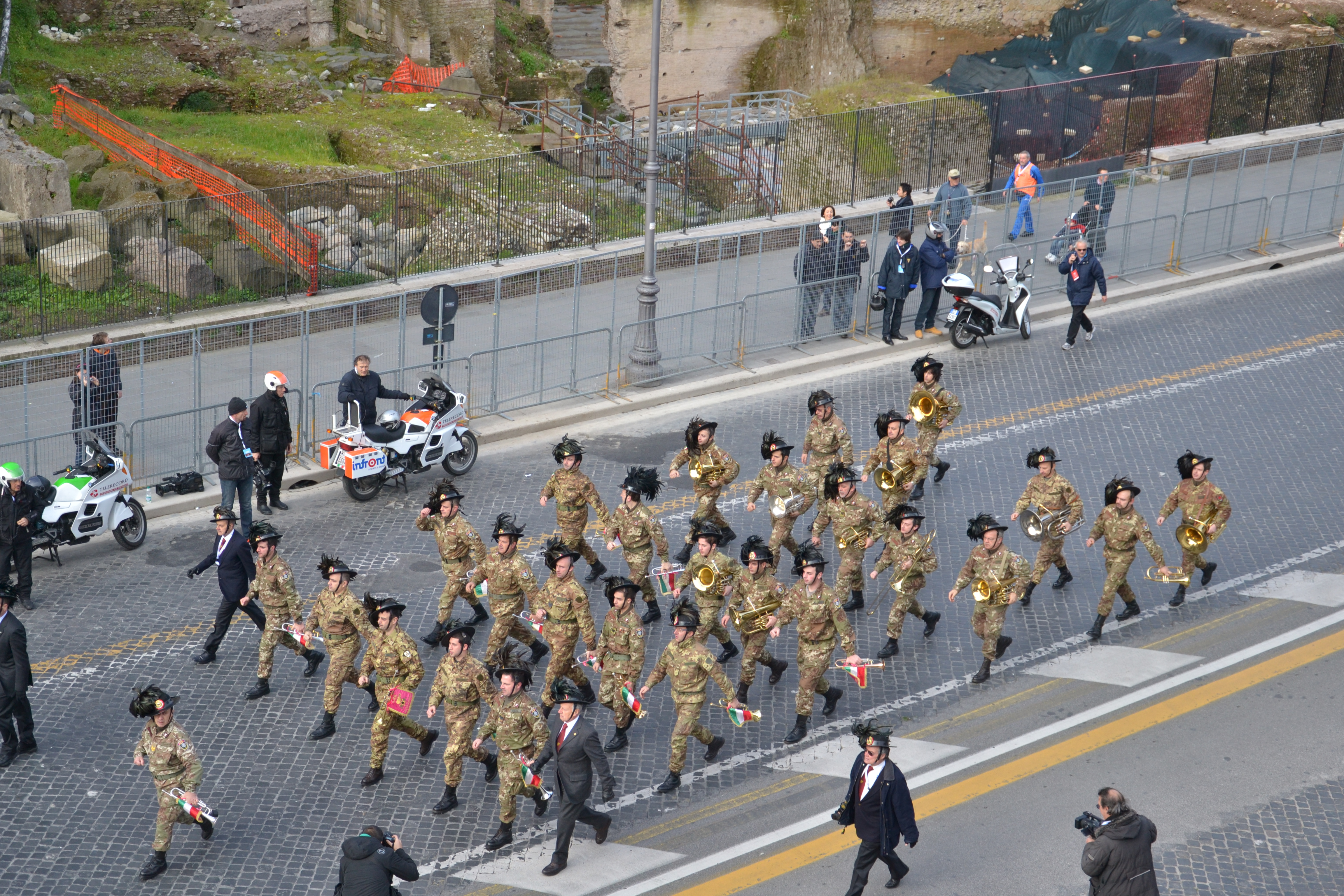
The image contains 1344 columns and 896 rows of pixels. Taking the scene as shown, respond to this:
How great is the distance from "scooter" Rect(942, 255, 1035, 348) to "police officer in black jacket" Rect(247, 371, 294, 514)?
8970 millimetres

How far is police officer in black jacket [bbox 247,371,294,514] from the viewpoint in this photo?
15344mm

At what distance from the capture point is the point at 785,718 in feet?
39.9

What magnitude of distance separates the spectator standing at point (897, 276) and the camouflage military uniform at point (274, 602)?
1021 cm

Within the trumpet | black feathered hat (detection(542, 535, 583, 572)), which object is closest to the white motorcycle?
black feathered hat (detection(542, 535, 583, 572))

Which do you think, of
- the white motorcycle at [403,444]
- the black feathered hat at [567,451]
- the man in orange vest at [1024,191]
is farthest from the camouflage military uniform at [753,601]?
the man in orange vest at [1024,191]

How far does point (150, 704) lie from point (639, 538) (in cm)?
Result: 475

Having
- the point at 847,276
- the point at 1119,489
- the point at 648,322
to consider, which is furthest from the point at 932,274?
the point at 1119,489

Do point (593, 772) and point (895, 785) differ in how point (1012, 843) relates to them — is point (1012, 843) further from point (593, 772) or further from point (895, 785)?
point (593, 772)

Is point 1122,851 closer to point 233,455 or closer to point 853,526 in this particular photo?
point 853,526

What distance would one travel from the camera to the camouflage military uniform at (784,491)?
1434 cm

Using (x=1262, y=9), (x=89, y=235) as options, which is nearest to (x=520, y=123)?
(x=89, y=235)

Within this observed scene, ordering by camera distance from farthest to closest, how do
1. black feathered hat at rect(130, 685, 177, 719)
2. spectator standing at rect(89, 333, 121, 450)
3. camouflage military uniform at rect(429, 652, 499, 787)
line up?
spectator standing at rect(89, 333, 121, 450), camouflage military uniform at rect(429, 652, 499, 787), black feathered hat at rect(130, 685, 177, 719)

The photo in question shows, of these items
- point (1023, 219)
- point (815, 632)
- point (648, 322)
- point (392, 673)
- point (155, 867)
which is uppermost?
point (1023, 219)

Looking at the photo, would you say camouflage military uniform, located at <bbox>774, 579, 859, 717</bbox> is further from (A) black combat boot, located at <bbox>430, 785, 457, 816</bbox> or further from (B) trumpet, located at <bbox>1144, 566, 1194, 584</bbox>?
(B) trumpet, located at <bbox>1144, 566, 1194, 584</bbox>
